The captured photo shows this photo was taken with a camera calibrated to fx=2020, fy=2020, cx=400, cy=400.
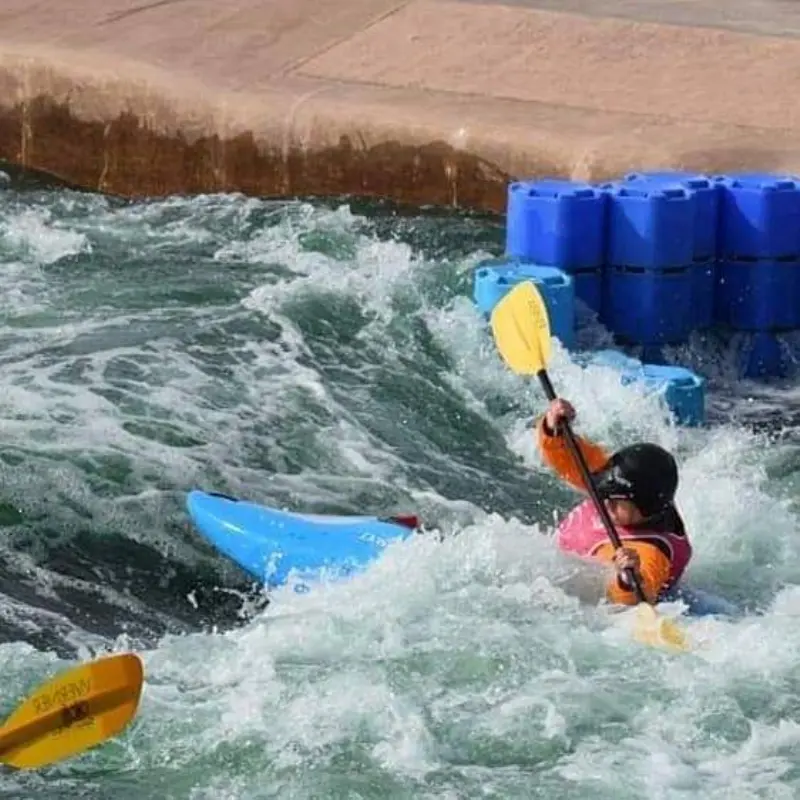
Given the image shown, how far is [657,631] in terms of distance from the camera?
16.5 feet

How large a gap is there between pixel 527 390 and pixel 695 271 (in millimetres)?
899

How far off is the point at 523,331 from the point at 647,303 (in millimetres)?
1419

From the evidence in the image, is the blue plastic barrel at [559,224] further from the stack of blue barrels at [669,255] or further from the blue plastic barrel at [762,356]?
the blue plastic barrel at [762,356]

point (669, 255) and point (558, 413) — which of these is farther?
point (669, 255)

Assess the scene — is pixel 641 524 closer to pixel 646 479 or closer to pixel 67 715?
pixel 646 479

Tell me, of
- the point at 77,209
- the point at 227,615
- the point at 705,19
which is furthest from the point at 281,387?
the point at 705,19

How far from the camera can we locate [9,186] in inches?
364

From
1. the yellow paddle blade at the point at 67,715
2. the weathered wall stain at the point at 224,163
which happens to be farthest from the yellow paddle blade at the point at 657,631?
the weathered wall stain at the point at 224,163

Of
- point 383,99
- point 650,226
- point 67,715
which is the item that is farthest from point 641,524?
point 383,99

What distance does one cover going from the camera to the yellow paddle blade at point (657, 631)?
198 inches

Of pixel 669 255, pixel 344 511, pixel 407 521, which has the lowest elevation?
pixel 344 511

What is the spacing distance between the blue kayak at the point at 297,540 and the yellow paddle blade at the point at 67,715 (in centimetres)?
156

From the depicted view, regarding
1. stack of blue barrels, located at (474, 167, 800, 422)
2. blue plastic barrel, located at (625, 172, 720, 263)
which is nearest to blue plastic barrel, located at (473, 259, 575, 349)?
stack of blue barrels, located at (474, 167, 800, 422)

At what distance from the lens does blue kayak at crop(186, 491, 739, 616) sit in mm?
5516
